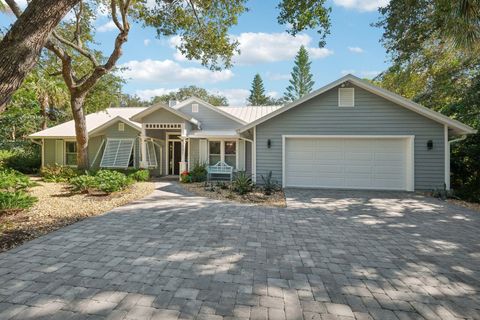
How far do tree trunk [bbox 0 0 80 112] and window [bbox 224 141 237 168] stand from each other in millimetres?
11583

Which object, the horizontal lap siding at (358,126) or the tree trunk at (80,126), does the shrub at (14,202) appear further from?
the horizontal lap siding at (358,126)

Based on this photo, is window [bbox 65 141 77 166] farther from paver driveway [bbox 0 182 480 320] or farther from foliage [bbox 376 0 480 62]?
foliage [bbox 376 0 480 62]

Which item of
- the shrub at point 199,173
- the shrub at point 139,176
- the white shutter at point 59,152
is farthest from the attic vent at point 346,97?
the white shutter at point 59,152

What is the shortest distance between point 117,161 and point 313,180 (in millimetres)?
11420

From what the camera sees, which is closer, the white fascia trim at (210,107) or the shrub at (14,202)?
the shrub at (14,202)

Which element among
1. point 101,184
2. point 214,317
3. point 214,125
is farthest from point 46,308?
point 214,125

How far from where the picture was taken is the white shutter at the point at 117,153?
621 inches

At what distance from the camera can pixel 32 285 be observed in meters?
3.15

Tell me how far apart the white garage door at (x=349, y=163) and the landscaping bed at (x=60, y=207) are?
20.3ft

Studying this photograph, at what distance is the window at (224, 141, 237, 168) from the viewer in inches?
591

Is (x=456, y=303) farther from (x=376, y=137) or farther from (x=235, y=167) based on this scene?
(x=235, y=167)

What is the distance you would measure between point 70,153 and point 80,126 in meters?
6.55

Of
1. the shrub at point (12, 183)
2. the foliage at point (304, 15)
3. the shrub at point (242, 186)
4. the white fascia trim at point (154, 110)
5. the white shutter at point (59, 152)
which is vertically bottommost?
the shrub at point (242, 186)

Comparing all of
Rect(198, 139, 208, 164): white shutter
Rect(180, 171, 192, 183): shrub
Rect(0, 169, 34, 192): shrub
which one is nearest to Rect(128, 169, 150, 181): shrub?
Rect(180, 171, 192, 183): shrub
